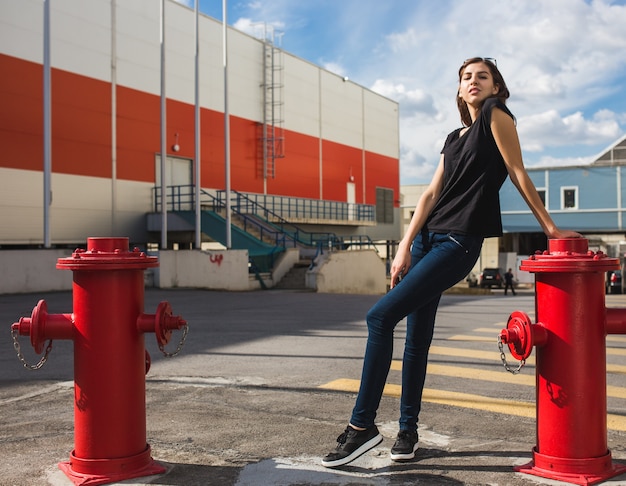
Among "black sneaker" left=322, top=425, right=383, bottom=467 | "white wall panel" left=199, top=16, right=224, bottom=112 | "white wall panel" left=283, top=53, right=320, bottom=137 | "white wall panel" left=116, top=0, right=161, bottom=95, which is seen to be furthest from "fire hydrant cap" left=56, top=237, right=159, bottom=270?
"white wall panel" left=283, top=53, right=320, bottom=137

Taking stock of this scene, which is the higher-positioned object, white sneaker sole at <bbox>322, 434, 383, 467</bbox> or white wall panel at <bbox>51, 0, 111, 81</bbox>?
white wall panel at <bbox>51, 0, 111, 81</bbox>

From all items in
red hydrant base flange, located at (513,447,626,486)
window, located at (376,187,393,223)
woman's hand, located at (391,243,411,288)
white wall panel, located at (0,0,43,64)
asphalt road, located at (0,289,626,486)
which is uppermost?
white wall panel, located at (0,0,43,64)

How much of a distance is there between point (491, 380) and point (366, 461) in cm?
306

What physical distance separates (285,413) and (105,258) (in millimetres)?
1990

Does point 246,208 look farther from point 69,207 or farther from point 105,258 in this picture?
point 105,258

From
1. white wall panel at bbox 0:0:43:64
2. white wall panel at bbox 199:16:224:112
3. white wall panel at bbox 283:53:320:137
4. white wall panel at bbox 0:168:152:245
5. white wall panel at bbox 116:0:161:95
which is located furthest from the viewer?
white wall panel at bbox 283:53:320:137

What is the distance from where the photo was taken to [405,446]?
3.67m

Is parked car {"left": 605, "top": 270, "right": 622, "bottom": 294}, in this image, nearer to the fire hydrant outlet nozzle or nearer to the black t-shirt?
the black t-shirt

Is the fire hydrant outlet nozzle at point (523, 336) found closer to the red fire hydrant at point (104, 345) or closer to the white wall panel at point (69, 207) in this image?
the red fire hydrant at point (104, 345)

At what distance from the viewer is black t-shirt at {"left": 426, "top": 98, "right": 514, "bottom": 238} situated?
3557mm

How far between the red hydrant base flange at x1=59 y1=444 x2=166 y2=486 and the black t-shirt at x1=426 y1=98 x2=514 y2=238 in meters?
1.88

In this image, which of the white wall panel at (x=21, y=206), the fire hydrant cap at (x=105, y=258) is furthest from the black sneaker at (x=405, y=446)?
the white wall panel at (x=21, y=206)

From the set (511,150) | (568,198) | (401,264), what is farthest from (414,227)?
(568,198)

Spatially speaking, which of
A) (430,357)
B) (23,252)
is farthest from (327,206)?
(430,357)
